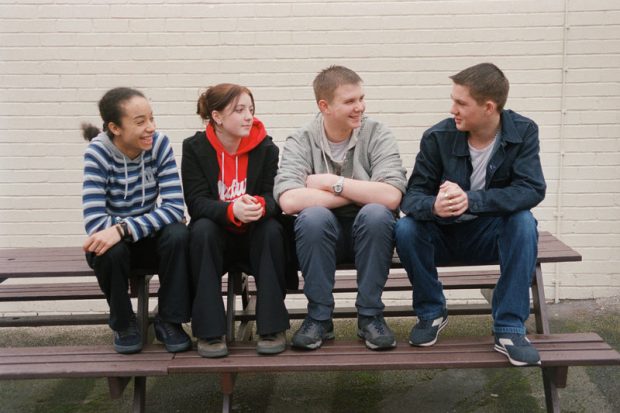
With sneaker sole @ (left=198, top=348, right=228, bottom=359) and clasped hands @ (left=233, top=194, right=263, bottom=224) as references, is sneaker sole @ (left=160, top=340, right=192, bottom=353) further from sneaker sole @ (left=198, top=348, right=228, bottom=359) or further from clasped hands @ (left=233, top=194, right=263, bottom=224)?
clasped hands @ (left=233, top=194, right=263, bottom=224)

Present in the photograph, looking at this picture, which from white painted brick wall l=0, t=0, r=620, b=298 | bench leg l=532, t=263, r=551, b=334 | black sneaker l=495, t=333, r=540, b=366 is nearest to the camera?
black sneaker l=495, t=333, r=540, b=366

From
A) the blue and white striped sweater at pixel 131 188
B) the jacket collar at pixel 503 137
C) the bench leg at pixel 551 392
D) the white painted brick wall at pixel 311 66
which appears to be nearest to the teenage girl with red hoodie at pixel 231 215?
the blue and white striped sweater at pixel 131 188

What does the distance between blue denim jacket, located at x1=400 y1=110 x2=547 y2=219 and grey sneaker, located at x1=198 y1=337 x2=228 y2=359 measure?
1.08 metres

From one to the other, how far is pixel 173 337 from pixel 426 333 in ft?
3.98

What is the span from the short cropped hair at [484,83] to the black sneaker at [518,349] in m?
1.10

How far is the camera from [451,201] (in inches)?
132

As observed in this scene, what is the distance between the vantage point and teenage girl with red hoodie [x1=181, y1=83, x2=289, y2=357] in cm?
346

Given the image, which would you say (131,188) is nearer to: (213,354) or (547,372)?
(213,354)

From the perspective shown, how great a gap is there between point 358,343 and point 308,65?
2.39m

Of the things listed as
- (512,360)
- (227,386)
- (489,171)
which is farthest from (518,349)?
(227,386)

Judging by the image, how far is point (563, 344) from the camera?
3.43 m

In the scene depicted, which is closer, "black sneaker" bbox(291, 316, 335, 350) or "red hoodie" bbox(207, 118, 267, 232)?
"black sneaker" bbox(291, 316, 335, 350)

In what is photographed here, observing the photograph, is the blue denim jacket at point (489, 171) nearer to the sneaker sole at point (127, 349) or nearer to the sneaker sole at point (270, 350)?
the sneaker sole at point (270, 350)

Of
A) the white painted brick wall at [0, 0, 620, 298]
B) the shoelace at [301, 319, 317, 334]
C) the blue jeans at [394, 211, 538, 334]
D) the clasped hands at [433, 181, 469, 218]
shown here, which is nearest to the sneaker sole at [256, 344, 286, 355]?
the shoelace at [301, 319, 317, 334]
